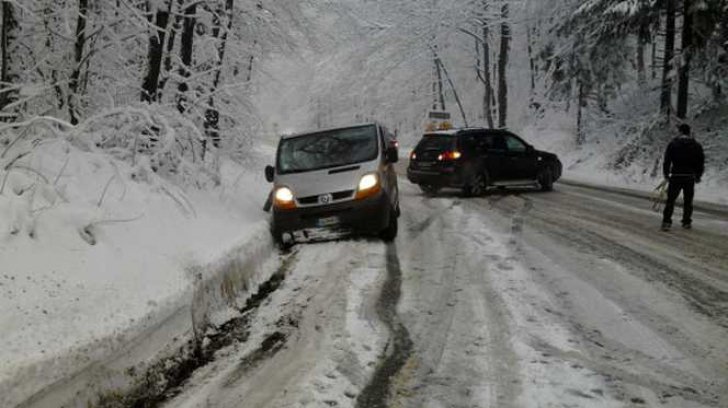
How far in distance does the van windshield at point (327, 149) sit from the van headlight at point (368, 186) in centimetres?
48

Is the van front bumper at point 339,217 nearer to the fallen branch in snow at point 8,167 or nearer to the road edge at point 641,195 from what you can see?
the fallen branch in snow at point 8,167

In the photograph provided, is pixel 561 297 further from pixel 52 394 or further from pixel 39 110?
pixel 39 110

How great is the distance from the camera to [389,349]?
5039 millimetres

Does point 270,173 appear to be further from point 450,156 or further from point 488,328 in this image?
point 450,156

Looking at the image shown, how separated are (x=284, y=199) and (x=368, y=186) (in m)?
1.29

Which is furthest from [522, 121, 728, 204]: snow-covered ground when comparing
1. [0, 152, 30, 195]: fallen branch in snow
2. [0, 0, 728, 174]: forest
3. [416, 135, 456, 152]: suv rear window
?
[0, 152, 30, 195]: fallen branch in snow

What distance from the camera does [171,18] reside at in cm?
1127

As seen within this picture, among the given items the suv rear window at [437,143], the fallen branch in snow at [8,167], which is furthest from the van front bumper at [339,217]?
the suv rear window at [437,143]

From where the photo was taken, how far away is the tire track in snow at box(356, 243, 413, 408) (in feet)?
13.6

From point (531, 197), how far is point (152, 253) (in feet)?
36.1

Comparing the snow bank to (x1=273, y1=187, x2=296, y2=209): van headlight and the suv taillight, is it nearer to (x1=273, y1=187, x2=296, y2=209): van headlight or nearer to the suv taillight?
(x1=273, y1=187, x2=296, y2=209): van headlight

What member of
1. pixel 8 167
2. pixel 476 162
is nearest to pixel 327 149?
pixel 8 167

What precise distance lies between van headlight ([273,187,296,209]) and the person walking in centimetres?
594

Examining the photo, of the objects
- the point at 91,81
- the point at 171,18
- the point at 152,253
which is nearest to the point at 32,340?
the point at 152,253
